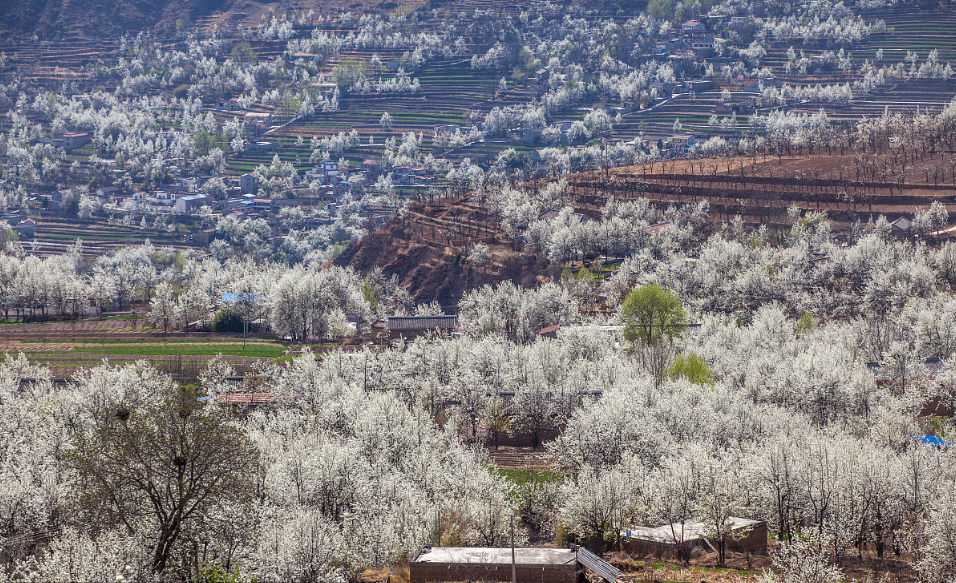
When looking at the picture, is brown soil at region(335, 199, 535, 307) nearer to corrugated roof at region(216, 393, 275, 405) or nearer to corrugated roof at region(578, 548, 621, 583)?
corrugated roof at region(216, 393, 275, 405)

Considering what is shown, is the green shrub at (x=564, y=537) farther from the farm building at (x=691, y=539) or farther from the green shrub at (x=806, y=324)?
the green shrub at (x=806, y=324)

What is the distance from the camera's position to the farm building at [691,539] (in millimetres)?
51531

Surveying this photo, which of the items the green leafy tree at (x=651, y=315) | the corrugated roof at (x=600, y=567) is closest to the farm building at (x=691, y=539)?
the corrugated roof at (x=600, y=567)

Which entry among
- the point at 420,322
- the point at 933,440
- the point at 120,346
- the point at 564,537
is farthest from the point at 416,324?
the point at 564,537

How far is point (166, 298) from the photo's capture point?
12475cm

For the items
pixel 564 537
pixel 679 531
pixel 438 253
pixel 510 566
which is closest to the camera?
pixel 510 566

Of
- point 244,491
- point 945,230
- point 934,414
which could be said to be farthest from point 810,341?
point 244,491

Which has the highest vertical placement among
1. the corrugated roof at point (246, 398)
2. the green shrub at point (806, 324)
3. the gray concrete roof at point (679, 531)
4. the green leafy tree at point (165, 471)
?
the green leafy tree at point (165, 471)

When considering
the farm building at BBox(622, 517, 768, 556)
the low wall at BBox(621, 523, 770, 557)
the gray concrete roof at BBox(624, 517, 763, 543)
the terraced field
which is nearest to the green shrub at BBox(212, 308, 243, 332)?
the terraced field

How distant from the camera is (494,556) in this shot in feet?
150

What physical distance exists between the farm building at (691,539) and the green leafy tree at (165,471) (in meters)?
21.3

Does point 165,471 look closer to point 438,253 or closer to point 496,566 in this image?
point 496,566

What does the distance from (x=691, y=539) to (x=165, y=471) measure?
2700 cm

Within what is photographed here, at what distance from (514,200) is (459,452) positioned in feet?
337
